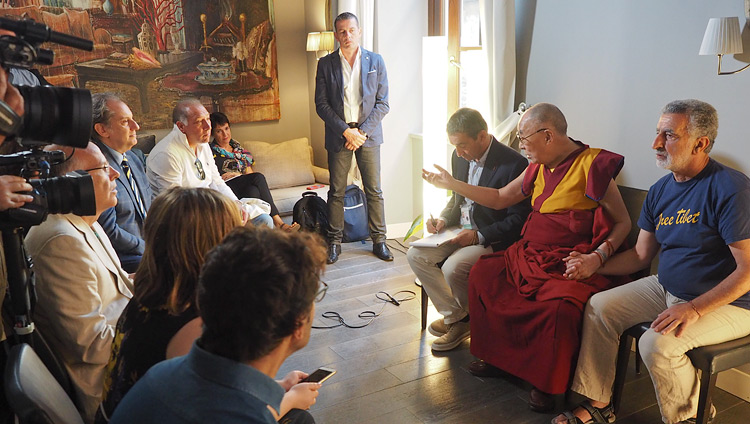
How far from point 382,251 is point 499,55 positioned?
5.66ft

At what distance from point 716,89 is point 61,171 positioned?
8.35ft

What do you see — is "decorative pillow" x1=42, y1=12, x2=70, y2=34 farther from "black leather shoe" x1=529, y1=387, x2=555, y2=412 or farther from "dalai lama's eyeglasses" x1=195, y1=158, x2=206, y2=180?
"black leather shoe" x1=529, y1=387, x2=555, y2=412

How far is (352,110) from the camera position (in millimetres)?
4547

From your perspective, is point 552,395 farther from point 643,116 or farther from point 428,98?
point 428,98

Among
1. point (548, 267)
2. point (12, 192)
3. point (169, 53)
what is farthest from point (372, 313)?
point (169, 53)

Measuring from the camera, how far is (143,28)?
16.9ft

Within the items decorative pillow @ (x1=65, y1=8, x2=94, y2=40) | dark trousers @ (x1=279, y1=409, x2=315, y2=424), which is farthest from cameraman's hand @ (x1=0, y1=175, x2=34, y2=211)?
decorative pillow @ (x1=65, y1=8, x2=94, y2=40)

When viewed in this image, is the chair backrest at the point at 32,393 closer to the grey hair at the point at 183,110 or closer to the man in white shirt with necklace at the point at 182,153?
the man in white shirt with necklace at the point at 182,153

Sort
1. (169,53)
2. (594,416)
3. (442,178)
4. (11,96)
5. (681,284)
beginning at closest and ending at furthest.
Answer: (11,96), (681,284), (594,416), (442,178), (169,53)

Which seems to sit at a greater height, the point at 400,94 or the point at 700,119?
the point at 400,94

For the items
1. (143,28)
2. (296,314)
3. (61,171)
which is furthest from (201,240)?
(143,28)

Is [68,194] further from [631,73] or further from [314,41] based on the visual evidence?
[314,41]

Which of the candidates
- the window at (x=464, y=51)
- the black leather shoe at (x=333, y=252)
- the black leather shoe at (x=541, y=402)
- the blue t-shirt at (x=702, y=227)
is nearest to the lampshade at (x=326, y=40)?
the window at (x=464, y=51)

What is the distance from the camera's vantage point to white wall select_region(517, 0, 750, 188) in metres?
2.53
